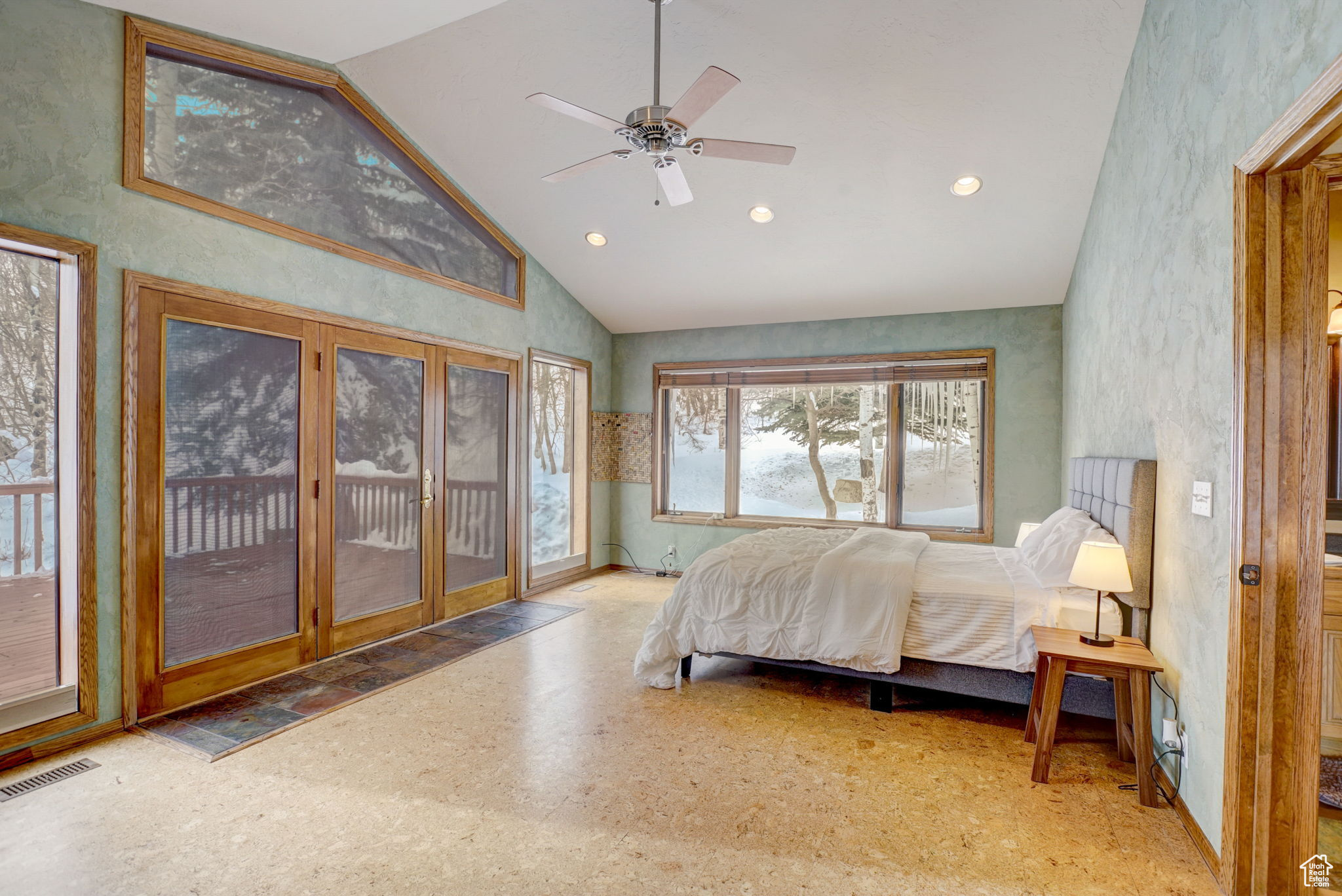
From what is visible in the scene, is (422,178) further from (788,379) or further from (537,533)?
(788,379)

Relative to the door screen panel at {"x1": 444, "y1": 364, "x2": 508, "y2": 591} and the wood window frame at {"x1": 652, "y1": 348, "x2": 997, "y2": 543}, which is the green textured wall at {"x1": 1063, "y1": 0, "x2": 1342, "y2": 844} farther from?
the door screen panel at {"x1": 444, "y1": 364, "x2": 508, "y2": 591}

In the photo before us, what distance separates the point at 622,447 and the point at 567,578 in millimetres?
1421

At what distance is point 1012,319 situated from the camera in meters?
5.23

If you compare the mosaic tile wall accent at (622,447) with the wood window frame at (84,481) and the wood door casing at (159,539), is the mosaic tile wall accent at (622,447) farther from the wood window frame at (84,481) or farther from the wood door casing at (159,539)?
the wood window frame at (84,481)

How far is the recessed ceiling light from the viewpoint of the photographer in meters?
3.93

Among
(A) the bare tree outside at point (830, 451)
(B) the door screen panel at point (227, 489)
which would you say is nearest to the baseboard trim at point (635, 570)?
(A) the bare tree outside at point (830, 451)

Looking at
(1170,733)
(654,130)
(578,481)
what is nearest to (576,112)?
(654,130)

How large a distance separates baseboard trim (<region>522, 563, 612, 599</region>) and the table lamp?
13.4 ft

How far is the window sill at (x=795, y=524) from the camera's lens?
5355 mm

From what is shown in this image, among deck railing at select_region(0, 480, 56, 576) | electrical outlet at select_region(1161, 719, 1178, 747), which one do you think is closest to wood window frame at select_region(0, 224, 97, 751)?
deck railing at select_region(0, 480, 56, 576)

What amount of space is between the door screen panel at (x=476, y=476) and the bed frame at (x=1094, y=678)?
2.29m

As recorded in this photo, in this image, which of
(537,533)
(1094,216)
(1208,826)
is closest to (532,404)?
(537,533)

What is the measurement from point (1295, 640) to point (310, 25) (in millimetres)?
4514

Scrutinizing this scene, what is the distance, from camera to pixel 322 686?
3436 millimetres
